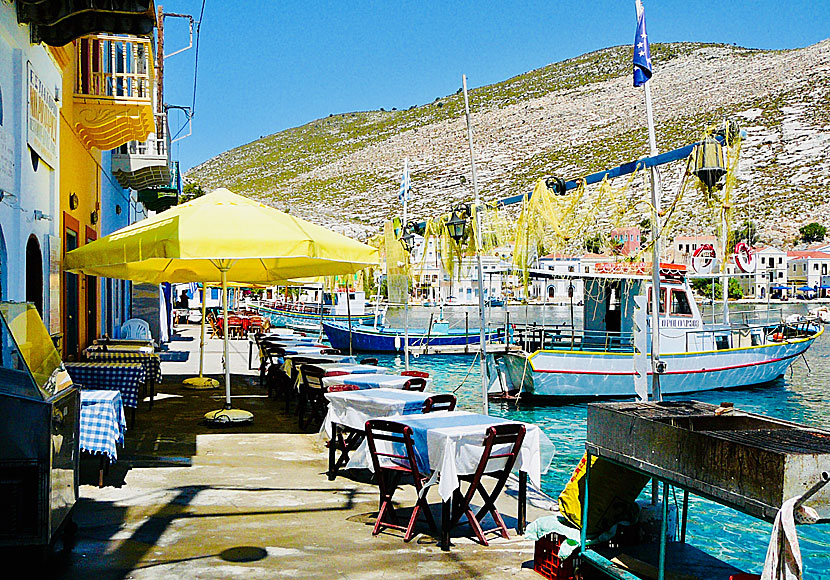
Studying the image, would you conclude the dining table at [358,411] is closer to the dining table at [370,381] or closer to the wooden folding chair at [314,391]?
the dining table at [370,381]

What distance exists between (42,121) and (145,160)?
26.1 ft

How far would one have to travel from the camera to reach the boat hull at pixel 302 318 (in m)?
38.2

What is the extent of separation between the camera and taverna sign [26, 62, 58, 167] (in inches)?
344

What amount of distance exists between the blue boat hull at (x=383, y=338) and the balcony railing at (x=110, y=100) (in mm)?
20819

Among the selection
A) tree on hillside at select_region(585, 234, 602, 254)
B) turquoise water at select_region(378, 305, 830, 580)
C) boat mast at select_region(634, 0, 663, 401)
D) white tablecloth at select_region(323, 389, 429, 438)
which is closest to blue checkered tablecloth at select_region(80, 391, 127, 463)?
white tablecloth at select_region(323, 389, 429, 438)

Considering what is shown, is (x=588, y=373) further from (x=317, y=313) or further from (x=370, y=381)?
(x=317, y=313)

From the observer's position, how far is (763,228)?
101 metres

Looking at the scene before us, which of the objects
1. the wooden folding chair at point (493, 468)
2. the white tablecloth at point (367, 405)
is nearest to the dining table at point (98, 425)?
the white tablecloth at point (367, 405)

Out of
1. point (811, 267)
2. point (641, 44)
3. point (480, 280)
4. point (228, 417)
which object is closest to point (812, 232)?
point (811, 267)

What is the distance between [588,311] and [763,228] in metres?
90.4

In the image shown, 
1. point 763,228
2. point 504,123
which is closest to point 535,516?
point 763,228

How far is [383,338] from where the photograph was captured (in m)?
33.8

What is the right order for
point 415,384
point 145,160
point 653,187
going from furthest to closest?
point 145,160 < point 653,187 < point 415,384

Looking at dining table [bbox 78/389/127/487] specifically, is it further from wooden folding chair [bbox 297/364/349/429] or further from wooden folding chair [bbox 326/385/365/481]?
wooden folding chair [bbox 297/364/349/429]
